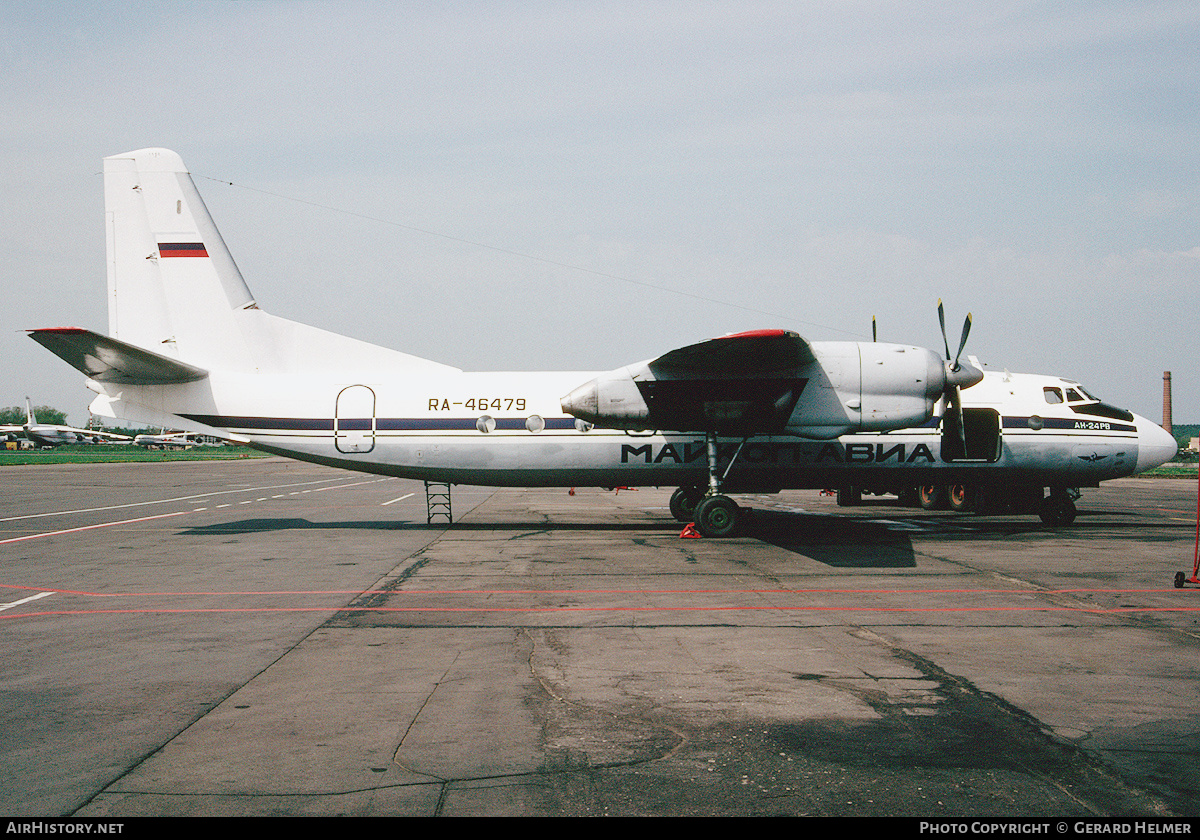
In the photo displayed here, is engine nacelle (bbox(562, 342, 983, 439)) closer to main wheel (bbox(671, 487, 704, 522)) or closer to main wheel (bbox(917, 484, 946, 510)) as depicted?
main wheel (bbox(671, 487, 704, 522))

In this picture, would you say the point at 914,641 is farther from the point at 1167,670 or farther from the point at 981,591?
the point at 981,591

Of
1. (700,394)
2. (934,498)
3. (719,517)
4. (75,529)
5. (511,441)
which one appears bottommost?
(934,498)

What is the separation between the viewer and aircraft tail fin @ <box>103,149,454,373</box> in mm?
19250

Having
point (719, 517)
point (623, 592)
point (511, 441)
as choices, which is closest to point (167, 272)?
point (511, 441)

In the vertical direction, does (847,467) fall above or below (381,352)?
below

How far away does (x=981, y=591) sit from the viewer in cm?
1175

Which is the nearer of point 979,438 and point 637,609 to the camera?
point 637,609

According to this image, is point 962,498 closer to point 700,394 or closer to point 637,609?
point 700,394

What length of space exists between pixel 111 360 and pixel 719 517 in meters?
13.6

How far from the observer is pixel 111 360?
57.3ft

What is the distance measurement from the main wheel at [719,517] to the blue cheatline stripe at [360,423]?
373cm

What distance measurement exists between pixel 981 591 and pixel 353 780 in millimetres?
9771
